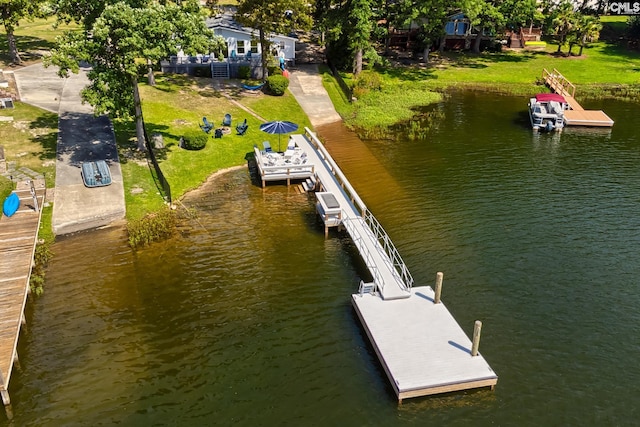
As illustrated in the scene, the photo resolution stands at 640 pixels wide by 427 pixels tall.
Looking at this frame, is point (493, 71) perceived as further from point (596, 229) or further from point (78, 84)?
point (78, 84)

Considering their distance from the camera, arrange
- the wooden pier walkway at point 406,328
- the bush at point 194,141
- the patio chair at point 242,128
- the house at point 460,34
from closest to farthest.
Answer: the wooden pier walkway at point 406,328 < the bush at point 194,141 < the patio chair at point 242,128 < the house at point 460,34

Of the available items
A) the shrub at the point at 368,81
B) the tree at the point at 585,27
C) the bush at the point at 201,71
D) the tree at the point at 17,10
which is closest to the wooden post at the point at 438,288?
the shrub at the point at 368,81

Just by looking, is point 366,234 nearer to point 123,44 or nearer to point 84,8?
point 123,44

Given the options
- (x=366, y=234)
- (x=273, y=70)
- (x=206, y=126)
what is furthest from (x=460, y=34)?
(x=366, y=234)

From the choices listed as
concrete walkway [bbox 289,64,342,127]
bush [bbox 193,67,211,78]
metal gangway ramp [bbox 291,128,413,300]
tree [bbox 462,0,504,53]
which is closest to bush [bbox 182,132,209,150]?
metal gangway ramp [bbox 291,128,413,300]

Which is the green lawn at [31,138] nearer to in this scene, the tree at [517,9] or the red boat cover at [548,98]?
the red boat cover at [548,98]

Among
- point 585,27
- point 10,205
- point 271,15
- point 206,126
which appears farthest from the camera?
point 585,27
